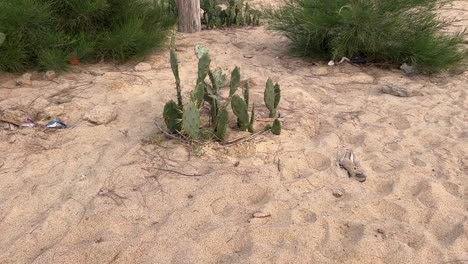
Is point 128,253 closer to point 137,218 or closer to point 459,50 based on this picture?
point 137,218

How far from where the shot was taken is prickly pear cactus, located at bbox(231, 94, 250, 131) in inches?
107

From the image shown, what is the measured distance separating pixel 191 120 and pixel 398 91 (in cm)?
201

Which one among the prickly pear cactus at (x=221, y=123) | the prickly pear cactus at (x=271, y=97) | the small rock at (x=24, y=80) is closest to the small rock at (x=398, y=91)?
the prickly pear cactus at (x=271, y=97)

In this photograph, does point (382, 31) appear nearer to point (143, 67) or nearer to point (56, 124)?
point (143, 67)

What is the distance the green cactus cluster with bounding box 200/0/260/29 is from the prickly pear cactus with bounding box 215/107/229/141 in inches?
127

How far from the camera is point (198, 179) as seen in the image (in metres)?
2.48

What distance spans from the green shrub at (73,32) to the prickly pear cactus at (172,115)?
5.40 feet

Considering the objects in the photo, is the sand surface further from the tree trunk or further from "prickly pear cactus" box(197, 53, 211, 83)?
the tree trunk

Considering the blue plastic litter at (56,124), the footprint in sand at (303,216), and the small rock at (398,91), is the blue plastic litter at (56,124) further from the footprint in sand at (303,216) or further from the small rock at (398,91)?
the small rock at (398,91)

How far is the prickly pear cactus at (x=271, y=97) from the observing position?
2943mm

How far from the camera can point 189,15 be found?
5.35 meters

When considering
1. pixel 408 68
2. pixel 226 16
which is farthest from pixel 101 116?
pixel 226 16

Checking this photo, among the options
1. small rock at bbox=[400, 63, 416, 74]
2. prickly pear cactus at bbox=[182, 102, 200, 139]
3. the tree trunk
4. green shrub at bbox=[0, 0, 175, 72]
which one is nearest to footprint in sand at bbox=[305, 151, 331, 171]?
prickly pear cactus at bbox=[182, 102, 200, 139]

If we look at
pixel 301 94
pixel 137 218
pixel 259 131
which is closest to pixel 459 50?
pixel 301 94
